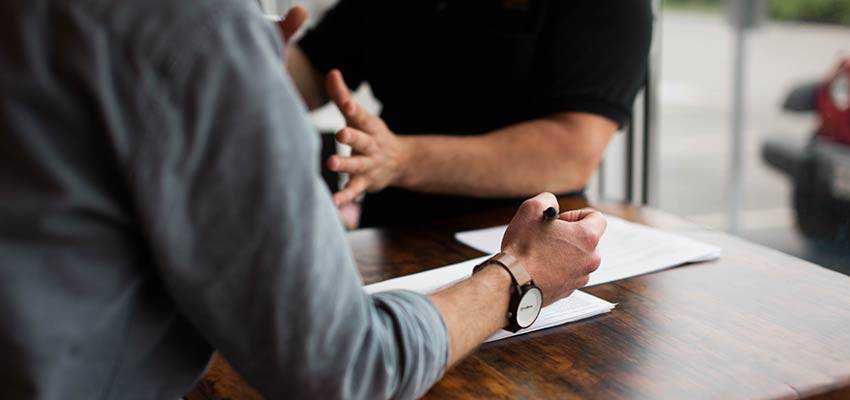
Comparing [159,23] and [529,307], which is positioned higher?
[159,23]

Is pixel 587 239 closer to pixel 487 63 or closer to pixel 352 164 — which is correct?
pixel 352 164

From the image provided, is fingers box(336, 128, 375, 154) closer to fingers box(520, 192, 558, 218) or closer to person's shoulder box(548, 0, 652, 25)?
fingers box(520, 192, 558, 218)

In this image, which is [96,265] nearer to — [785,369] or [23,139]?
[23,139]

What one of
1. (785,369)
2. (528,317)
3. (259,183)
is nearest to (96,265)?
(259,183)

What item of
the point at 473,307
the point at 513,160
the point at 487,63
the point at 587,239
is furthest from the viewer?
the point at 487,63

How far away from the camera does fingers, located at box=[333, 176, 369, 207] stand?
1.37m

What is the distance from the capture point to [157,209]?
64 centimetres

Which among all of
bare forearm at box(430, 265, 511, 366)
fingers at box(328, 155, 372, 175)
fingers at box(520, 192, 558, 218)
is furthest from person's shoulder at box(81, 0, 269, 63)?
fingers at box(328, 155, 372, 175)

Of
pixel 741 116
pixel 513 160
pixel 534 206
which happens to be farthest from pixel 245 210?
pixel 741 116

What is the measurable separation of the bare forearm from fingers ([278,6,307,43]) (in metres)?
0.68

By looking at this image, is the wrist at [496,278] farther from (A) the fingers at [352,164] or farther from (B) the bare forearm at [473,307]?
(A) the fingers at [352,164]

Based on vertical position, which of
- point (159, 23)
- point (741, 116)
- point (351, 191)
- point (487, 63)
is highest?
point (159, 23)

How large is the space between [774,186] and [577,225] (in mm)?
4842

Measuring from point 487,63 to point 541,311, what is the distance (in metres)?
0.83
